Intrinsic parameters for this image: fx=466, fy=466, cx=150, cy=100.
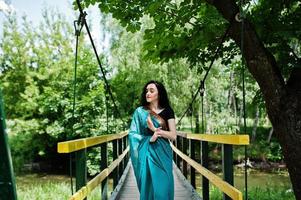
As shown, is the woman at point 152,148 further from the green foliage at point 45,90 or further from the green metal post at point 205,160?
the green foliage at point 45,90

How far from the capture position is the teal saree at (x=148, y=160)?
3.89 meters

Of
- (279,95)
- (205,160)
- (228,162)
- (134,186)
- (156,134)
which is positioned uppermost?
(279,95)

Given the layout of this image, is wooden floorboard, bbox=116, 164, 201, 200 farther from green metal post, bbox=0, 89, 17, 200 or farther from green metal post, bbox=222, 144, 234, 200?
green metal post, bbox=0, 89, 17, 200

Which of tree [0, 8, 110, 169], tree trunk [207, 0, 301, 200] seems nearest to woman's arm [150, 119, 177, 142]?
tree trunk [207, 0, 301, 200]

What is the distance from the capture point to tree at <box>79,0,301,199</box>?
4.45 m

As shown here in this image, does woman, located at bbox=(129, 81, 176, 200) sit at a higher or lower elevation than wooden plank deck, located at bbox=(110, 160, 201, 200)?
higher

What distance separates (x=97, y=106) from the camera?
62.5ft

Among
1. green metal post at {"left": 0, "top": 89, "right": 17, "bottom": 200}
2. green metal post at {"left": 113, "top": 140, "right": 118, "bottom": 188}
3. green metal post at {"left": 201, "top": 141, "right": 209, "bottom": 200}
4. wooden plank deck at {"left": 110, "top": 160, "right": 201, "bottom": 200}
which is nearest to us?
green metal post at {"left": 0, "top": 89, "right": 17, "bottom": 200}

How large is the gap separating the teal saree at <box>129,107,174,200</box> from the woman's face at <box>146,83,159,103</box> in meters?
0.10

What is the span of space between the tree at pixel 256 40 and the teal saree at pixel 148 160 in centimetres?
128

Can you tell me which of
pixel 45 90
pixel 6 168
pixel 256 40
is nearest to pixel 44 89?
pixel 45 90

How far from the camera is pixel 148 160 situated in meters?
3.91

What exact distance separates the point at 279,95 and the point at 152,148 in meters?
1.44

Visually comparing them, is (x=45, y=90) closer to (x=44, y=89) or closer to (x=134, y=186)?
(x=44, y=89)
